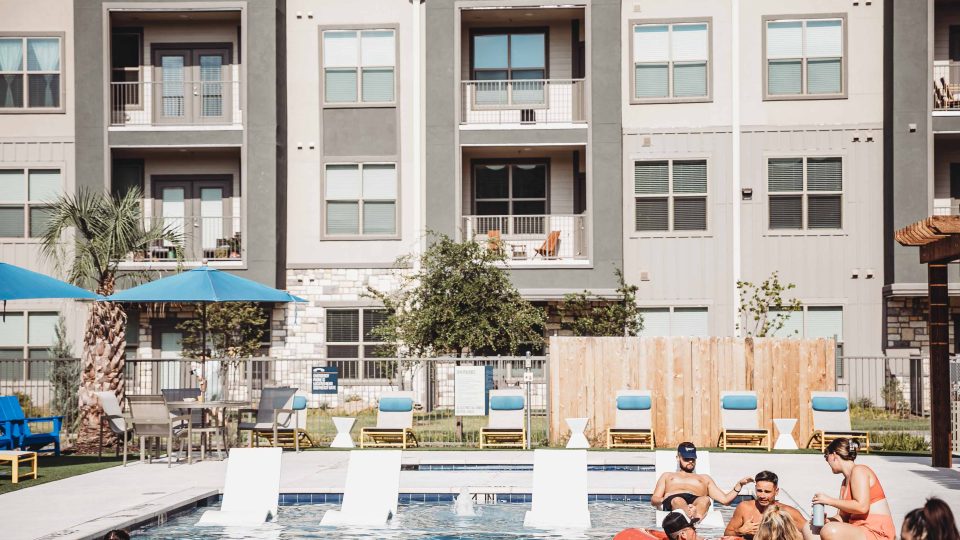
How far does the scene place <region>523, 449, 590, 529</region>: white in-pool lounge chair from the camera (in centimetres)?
1325

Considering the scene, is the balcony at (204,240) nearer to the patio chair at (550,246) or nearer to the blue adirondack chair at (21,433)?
the patio chair at (550,246)

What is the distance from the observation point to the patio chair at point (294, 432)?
20125 mm

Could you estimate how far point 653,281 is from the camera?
28703mm

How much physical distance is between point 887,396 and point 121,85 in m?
20.9

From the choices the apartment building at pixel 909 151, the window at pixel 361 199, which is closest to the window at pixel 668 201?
the apartment building at pixel 909 151

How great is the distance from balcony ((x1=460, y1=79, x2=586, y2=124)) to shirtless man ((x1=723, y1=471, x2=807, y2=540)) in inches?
785

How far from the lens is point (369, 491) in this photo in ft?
45.4

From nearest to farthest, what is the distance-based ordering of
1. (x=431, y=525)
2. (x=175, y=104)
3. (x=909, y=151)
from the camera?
(x=431, y=525) < (x=909, y=151) < (x=175, y=104)

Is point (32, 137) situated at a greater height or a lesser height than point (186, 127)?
lesser

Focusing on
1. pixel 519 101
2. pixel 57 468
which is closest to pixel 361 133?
pixel 519 101

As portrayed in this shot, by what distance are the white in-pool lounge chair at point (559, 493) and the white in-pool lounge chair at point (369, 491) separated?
1680 millimetres

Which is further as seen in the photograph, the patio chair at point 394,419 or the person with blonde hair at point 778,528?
the patio chair at point 394,419

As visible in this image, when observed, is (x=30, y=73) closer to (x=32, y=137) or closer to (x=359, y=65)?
(x=32, y=137)

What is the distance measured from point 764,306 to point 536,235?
6047 mm
